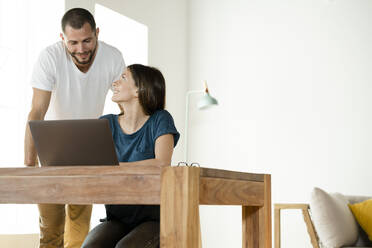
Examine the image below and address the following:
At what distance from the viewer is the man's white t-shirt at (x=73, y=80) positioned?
2371mm

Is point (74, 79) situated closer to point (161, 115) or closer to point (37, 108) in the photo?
point (37, 108)

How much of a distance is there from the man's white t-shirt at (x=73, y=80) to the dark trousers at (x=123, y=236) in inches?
39.8

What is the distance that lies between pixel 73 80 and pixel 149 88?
28.6 inches

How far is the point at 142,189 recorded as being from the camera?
100cm

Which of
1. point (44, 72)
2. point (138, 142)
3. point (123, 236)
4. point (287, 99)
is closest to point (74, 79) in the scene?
point (44, 72)

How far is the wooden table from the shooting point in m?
0.95

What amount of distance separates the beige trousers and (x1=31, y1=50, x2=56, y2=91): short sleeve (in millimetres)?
639

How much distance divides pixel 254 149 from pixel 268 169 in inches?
9.1

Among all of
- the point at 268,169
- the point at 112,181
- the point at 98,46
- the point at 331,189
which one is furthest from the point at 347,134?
the point at 112,181

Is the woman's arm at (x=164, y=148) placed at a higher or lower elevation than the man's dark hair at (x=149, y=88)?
lower

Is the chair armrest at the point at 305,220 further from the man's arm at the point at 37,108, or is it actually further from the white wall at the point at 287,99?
the man's arm at the point at 37,108

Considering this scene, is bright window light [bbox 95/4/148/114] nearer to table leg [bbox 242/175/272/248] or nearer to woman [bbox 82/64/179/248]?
woman [bbox 82/64/179/248]

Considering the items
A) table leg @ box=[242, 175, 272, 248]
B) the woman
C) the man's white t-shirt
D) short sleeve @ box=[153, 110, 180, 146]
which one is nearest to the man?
the man's white t-shirt

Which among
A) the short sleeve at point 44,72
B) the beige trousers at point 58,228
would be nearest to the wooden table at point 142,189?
the beige trousers at point 58,228
